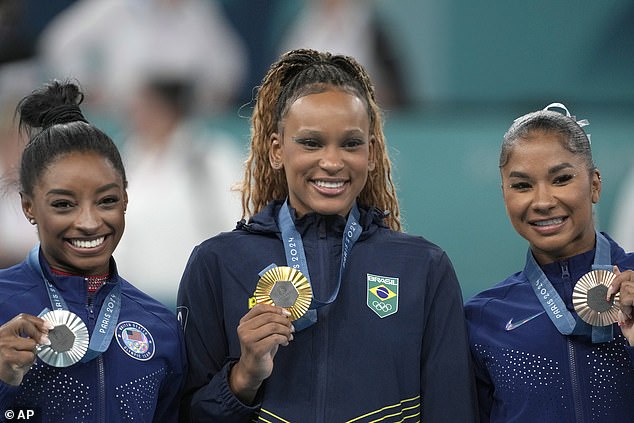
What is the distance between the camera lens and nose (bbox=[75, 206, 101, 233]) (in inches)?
154

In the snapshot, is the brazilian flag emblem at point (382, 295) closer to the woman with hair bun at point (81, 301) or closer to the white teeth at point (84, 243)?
the woman with hair bun at point (81, 301)

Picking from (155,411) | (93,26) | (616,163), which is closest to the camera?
(155,411)

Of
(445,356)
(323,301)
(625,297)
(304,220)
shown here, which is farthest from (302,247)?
(625,297)

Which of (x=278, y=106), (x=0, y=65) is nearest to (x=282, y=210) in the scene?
(x=278, y=106)

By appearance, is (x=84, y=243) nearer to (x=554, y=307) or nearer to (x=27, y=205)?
(x=27, y=205)

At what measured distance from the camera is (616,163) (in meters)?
8.44

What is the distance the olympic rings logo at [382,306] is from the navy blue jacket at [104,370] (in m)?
0.63

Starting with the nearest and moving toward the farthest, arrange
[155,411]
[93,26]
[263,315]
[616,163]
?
[263,315] < [155,411] < [616,163] < [93,26]

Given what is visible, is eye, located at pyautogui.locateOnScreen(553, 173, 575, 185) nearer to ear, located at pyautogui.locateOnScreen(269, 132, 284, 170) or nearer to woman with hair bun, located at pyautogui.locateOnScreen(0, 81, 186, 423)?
ear, located at pyautogui.locateOnScreen(269, 132, 284, 170)

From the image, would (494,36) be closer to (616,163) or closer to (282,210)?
(616,163)

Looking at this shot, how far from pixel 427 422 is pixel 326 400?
0.32m

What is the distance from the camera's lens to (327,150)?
13.3 feet

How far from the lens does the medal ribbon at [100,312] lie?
383cm

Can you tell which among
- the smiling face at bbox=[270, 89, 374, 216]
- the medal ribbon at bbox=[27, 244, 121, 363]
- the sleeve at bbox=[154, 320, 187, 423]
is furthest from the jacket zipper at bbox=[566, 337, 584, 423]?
the medal ribbon at bbox=[27, 244, 121, 363]
